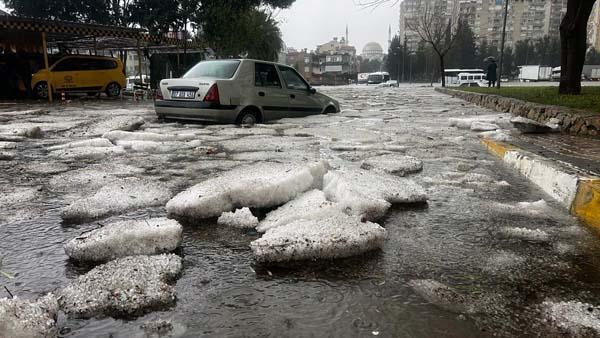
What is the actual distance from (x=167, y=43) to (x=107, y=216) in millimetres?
19068

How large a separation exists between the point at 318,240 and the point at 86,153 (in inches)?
151

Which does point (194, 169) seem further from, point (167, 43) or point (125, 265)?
point (167, 43)

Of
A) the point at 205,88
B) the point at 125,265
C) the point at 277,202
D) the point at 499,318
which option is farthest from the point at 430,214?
the point at 205,88

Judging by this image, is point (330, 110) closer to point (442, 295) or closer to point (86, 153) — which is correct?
point (86, 153)

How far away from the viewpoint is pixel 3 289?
177 centimetres

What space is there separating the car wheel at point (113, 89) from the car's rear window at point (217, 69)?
480 inches

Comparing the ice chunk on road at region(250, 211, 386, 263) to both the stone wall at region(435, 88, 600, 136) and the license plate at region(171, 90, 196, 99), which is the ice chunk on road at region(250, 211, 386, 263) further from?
the license plate at region(171, 90, 196, 99)

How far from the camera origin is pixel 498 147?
4.96 metres

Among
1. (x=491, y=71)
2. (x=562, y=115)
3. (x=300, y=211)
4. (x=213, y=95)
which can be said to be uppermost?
(x=491, y=71)

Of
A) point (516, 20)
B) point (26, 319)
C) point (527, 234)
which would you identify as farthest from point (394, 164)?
point (516, 20)

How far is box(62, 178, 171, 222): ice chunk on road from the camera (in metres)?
2.69

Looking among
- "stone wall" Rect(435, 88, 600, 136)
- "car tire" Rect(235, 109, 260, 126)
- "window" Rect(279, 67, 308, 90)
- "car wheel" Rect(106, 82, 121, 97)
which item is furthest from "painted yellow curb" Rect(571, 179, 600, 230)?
"car wheel" Rect(106, 82, 121, 97)

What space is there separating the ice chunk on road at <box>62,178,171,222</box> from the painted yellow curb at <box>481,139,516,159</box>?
360 cm

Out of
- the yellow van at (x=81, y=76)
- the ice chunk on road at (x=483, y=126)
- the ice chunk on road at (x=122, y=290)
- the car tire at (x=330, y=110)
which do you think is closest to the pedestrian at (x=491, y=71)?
the car tire at (x=330, y=110)
